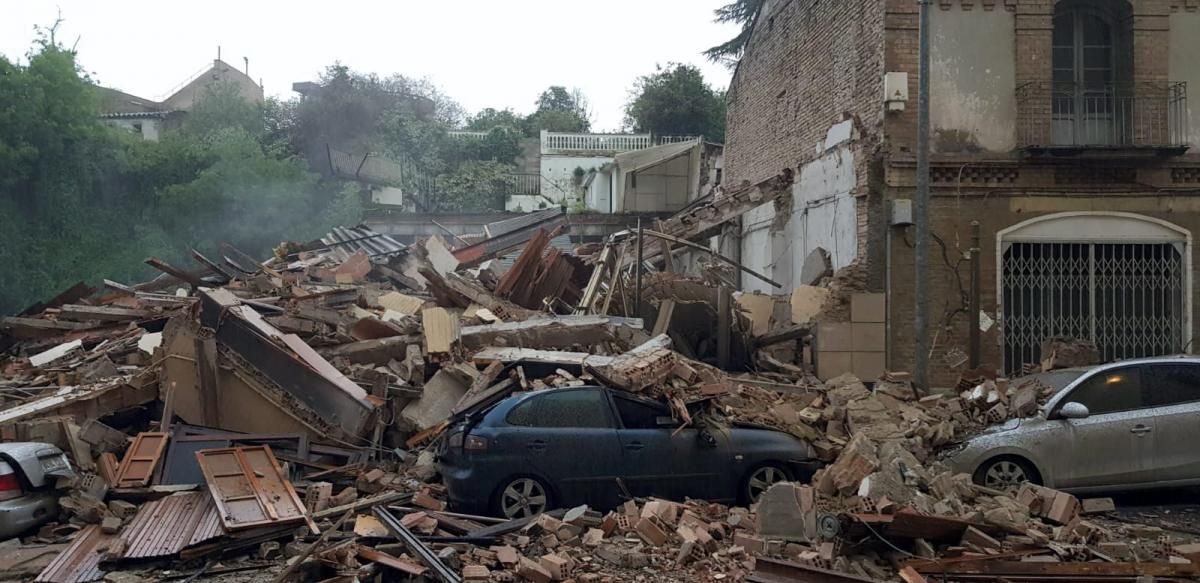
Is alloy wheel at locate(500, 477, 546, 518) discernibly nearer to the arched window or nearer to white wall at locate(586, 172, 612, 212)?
the arched window

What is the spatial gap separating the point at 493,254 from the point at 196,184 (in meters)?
14.9

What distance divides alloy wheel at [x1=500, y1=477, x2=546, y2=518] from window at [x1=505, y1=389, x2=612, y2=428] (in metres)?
0.57

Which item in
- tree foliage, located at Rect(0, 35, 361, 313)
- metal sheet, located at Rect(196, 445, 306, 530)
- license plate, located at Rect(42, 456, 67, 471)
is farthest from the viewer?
tree foliage, located at Rect(0, 35, 361, 313)

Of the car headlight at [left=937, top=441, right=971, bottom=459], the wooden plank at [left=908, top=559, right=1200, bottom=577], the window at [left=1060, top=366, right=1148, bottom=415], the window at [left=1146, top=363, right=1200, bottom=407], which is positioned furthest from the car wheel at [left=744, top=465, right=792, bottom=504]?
the window at [left=1146, top=363, right=1200, bottom=407]

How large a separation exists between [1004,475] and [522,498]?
192 inches

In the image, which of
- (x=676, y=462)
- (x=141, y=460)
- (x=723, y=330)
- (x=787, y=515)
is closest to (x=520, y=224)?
(x=723, y=330)

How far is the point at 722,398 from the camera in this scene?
36.3 ft

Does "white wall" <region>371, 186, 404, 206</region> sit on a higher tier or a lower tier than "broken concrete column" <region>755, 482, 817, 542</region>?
higher

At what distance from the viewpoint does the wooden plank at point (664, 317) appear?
53.0 feet

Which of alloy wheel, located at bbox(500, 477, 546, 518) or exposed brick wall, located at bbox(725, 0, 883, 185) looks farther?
exposed brick wall, located at bbox(725, 0, 883, 185)

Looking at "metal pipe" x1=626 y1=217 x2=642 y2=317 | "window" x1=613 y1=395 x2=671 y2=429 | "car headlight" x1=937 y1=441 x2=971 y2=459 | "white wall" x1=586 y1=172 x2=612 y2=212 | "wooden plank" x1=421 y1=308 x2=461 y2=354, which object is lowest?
"car headlight" x1=937 y1=441 x2=971 y2=459

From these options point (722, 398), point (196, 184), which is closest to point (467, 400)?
point (722, 398)

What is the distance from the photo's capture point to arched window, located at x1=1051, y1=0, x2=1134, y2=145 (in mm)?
15945

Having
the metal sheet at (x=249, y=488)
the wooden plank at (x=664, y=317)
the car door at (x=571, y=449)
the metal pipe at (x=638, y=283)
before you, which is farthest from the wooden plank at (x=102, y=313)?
the car door at (x=571, y=449)
